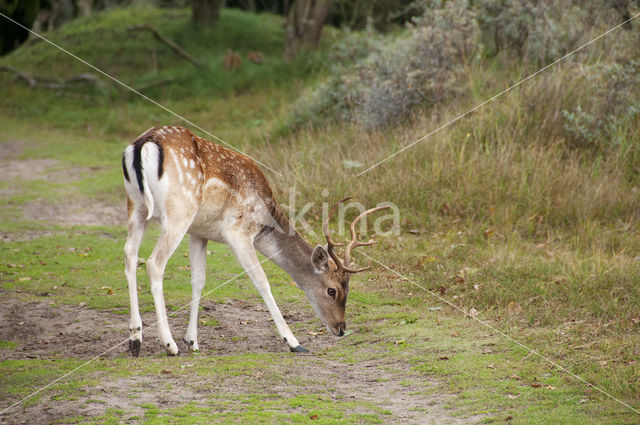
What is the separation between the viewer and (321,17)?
18891 mm

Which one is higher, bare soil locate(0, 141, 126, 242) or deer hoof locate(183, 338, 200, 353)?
deer hoof locate(183, 338, 200, 353)

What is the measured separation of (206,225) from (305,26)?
13.3m

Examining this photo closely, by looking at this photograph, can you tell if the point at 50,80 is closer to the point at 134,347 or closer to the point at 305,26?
the point at 305,26

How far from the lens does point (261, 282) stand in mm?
6461

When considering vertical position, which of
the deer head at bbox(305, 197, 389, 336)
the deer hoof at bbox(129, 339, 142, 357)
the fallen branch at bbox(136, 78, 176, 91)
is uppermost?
the deer head at bbox(305, 197, 389, 336)

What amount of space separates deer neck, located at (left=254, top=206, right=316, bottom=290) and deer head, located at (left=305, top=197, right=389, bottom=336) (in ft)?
0.40

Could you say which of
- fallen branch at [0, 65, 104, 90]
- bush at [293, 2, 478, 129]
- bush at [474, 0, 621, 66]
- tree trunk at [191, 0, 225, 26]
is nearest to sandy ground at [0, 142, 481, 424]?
bush at [293, 2, 478, 129]

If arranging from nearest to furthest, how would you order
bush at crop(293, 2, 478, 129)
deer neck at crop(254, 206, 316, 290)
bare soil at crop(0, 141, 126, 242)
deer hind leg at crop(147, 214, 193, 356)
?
deer hind leg at crop(147, 214, 193, 356), deer neck at crop(254, 206, 316, 290), bare soil at crop(0, 141, 126, 242), bush at crop(293, 2, 478, 129)

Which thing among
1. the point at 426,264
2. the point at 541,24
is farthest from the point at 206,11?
the point at 426,264

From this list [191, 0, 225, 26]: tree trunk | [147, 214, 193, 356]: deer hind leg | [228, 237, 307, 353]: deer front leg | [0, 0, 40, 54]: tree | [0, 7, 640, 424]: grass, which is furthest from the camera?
[191, 0, 225, 26]: tree trunk

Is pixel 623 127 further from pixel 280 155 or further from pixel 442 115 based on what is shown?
pixel 280 155

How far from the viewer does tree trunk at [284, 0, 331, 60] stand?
1889 cm

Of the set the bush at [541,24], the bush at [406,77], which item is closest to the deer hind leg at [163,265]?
the bush at [406,77]

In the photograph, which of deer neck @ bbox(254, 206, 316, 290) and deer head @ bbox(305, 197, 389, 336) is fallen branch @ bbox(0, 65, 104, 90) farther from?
deer head @ bbox(305, 197, 389, 336)
